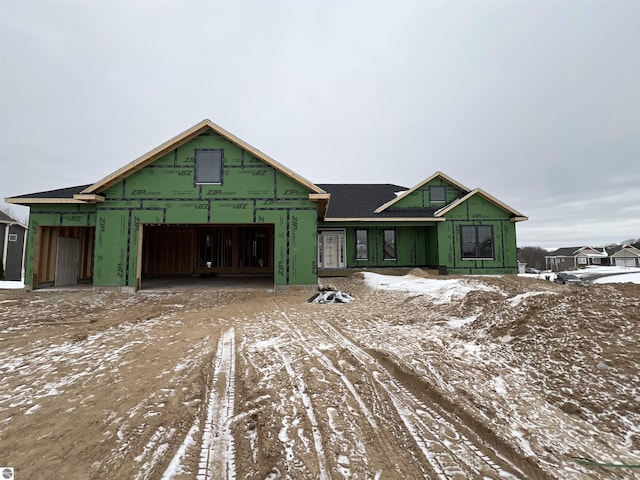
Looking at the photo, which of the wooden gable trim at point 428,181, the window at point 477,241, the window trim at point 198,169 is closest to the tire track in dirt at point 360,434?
the window trim at point 198,169

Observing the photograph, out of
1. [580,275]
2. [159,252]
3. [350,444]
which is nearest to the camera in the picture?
[350,444]

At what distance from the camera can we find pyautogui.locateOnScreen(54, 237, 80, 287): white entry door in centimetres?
1340

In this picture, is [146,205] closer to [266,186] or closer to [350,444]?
[266,186]

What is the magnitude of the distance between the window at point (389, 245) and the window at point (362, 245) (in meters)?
1.06

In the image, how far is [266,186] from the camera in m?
12.6

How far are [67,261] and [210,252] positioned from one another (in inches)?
281

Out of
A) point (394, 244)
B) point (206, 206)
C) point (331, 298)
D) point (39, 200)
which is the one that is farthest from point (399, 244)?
point (39, 200)

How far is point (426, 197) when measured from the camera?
1908 cm

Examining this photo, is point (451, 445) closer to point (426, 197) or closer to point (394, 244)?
point (394, 244)

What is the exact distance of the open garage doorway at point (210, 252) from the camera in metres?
18.8

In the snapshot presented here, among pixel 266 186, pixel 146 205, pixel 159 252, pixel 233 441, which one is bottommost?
pixel 233 441

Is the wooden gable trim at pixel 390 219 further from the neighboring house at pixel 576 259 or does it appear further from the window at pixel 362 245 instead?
the neighboring house at pixel 576 259

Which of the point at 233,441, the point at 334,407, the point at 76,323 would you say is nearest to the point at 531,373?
the point at 334,407

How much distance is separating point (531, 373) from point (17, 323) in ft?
33.4
